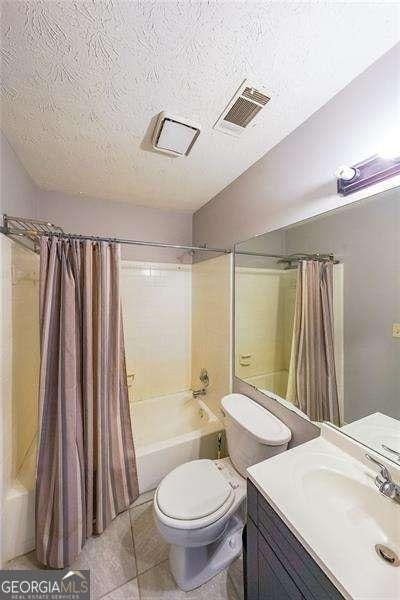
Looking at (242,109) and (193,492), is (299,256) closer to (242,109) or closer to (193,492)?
(242,109)

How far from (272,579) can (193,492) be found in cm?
51

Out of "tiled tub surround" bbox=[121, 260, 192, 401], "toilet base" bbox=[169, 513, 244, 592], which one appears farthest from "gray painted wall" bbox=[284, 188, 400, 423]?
"tiled tub surround" bbox=[121, 260, 192, 401]

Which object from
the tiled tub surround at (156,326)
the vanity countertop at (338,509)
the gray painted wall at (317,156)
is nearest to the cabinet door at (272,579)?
the vanity countertop at (338,509)

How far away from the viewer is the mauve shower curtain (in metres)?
1.20

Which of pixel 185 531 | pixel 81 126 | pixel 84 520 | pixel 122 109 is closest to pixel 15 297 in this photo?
pixel 81 126

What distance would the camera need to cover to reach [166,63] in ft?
2.84

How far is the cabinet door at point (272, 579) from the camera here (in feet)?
2.20

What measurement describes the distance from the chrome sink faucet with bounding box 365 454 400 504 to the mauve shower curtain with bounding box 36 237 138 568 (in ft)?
4.23

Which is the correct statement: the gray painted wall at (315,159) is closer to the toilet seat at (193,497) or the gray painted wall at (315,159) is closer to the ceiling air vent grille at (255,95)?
the ceiling air vent grille at (255,95)

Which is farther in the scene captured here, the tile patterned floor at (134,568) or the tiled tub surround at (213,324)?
the tiled tub surround at (213,324)

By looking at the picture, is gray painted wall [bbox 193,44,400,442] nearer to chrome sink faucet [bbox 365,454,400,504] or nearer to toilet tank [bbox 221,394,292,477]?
toilet tank [bbox 221,394,292,477]

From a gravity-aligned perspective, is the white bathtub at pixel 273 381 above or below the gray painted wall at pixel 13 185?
below

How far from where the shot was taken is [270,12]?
71cm

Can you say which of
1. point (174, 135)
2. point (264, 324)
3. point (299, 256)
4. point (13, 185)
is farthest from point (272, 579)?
point (13, 185)
